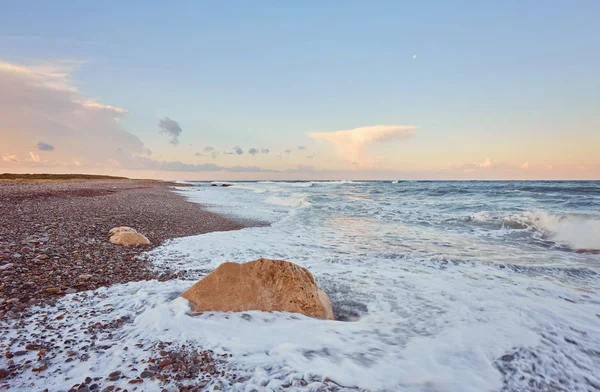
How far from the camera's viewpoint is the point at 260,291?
4.47 metres

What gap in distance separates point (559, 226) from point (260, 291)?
45.1ft

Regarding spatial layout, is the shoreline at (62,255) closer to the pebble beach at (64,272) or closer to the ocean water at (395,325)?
the pebble beach at (64,272)

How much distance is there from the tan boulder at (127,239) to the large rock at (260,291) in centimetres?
413

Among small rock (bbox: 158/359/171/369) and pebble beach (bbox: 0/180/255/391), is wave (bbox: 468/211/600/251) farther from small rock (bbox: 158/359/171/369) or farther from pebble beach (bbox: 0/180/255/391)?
pebble beach (bbox: 0/180/255/391)

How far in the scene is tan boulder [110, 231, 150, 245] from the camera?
302 inches

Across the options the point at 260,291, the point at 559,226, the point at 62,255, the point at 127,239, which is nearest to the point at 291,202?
the point at 559,226

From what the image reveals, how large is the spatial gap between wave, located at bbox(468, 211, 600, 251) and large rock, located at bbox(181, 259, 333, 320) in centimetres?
971

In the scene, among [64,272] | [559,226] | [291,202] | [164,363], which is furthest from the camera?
[291,202]

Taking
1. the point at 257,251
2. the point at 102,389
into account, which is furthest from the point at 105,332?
the point at 257,251

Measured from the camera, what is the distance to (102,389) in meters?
2.54

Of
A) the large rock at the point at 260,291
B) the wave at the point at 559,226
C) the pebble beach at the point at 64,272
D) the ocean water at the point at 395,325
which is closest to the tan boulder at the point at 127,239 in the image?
the pebble beach at the point at 64,272

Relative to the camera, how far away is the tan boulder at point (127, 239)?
7.67 meters

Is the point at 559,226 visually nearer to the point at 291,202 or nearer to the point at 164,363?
the point at 164,363

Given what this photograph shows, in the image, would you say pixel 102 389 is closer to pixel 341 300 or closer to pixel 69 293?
pixel 69 293
